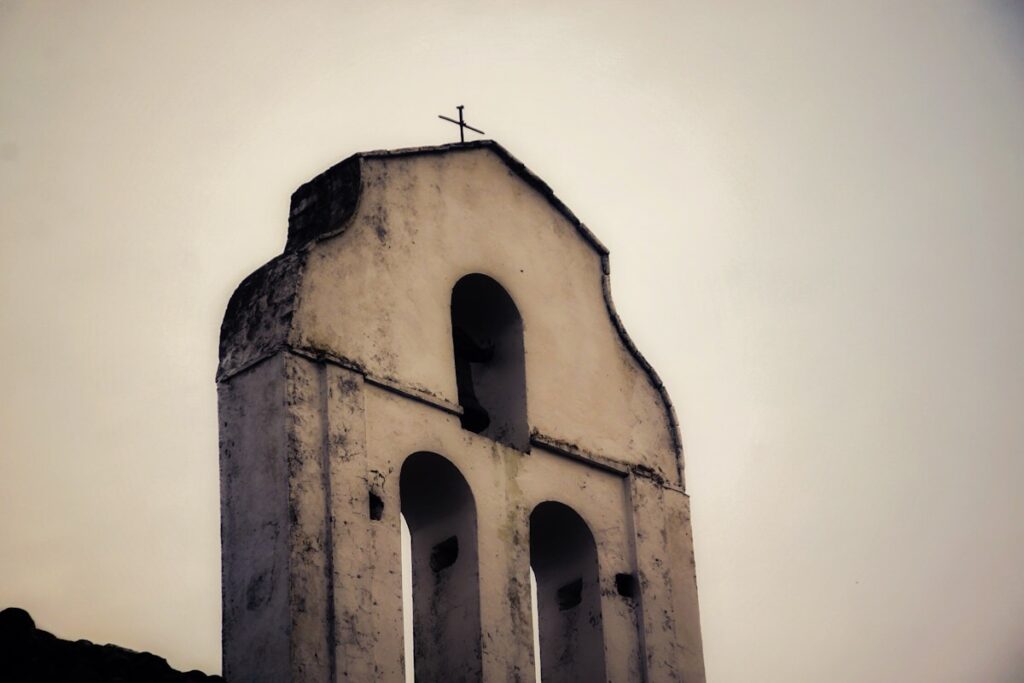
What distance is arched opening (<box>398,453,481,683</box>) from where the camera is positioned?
1770cm

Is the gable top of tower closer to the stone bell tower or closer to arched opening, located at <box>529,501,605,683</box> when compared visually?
the stone bell tower

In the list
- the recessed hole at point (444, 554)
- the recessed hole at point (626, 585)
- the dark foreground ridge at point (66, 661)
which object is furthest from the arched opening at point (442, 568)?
the dark foreground ridge at point (66, 661)

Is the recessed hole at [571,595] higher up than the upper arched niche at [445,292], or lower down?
lower down

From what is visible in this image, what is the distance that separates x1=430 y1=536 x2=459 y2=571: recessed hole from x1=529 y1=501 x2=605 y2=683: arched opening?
0.88 metres

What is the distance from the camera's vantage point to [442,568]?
18.1 metres

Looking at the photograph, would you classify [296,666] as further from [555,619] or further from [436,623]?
[555,619]

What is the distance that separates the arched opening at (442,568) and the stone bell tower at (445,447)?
0.06 ft

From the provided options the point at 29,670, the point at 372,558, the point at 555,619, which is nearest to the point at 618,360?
the point at 555,619

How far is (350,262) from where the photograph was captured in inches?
711

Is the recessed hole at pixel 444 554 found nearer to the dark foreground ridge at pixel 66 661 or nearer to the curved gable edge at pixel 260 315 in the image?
the curved gable edge at pixel 260 315

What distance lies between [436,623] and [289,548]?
6.39ft

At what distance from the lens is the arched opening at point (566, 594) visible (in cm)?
1881

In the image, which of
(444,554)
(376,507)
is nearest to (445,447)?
(444,554)

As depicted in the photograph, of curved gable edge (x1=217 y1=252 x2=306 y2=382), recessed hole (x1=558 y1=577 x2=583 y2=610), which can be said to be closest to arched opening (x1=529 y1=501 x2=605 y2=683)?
recessed hole (x1=558 y1=577 x2=583 y2=610)
